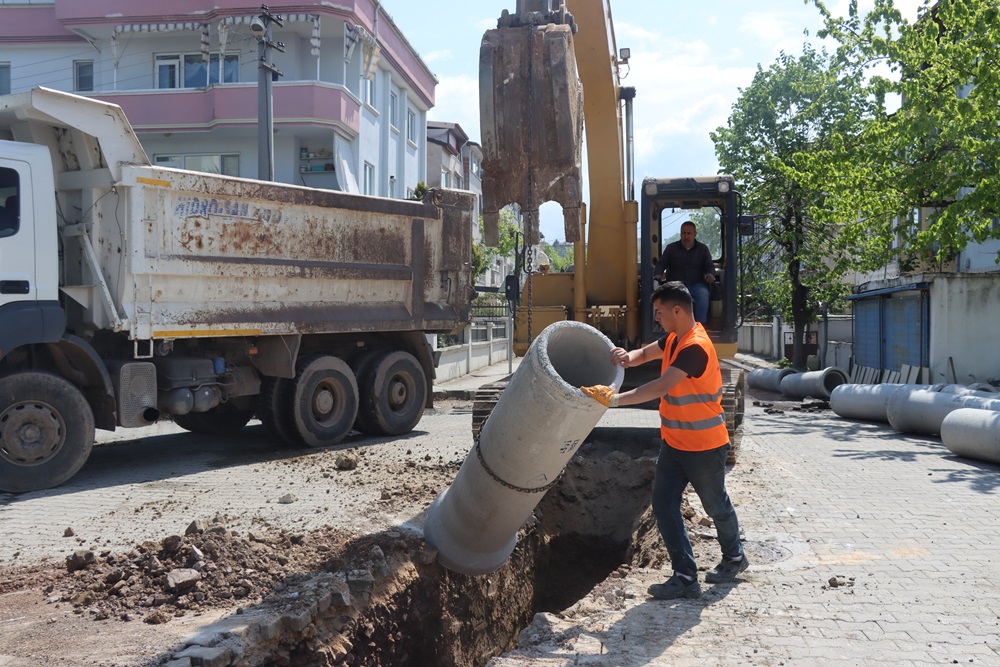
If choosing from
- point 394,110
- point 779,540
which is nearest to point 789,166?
point 394,110

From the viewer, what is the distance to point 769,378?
21.3 m

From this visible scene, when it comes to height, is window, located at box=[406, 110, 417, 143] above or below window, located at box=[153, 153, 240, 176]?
above

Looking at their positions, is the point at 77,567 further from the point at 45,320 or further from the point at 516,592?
the point at 45,320

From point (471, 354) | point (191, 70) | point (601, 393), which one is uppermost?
point (191, 70)

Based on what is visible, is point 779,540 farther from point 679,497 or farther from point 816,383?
point 816,383

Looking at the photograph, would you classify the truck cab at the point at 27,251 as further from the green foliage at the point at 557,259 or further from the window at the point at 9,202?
the green foliage at the point at 557,259

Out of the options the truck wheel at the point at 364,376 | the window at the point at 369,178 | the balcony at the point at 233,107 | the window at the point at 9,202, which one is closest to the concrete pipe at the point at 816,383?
the truck wheel at the point at 364,376

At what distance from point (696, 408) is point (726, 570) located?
41.2 inches

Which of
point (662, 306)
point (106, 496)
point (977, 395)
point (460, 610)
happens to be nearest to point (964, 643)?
point (662, 306)

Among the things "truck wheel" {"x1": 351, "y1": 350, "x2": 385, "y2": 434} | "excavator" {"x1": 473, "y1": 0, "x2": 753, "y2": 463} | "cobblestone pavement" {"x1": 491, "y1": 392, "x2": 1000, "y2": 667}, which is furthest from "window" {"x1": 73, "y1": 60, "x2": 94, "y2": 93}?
"cobblestone pavement" {"x1": 491, "y1": 392, "x2": 1000, "y2": 667}

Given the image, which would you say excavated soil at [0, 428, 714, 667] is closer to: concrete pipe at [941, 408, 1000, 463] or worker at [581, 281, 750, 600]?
worker at [581, 281, 750, 600]

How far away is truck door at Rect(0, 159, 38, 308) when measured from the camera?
8.07m

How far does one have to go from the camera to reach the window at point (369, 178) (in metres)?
26.2

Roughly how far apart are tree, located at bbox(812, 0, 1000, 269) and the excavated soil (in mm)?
10065
